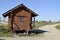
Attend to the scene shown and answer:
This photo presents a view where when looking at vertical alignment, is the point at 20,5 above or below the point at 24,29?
above

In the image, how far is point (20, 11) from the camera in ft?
106

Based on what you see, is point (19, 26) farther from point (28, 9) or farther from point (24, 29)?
point (28, 9)

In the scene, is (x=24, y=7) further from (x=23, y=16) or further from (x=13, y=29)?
(x=13, y=29)

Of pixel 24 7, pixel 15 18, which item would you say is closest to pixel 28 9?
pixel 24 7

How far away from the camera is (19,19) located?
1259 inches

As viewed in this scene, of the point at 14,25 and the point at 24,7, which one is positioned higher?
the point at 24,7

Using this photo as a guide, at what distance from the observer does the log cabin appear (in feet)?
104

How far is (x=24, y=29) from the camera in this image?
3209 centimetres

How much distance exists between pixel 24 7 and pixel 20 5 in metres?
0.86

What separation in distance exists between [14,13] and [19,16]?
1.00 m

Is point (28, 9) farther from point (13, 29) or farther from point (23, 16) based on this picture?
point (13, 29)

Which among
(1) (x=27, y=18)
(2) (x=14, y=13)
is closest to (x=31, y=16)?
(1) (x=27, y=18)

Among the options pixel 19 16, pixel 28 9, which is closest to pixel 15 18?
pixel 19 16

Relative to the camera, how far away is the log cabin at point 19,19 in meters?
31.8
